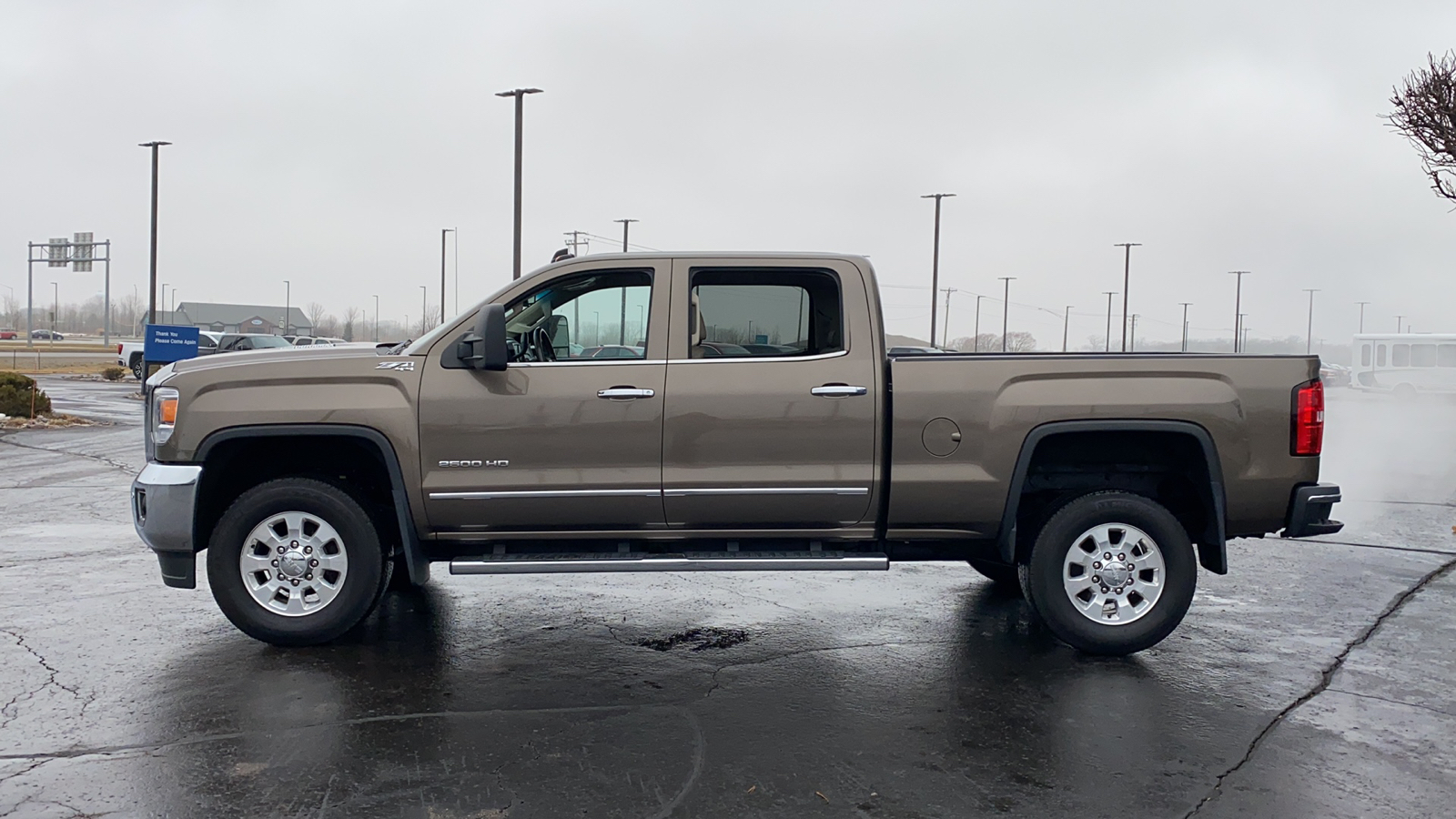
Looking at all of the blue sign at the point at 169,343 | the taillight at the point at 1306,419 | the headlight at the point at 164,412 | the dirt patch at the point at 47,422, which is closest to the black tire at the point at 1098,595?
the taillight at the point at 1306,419

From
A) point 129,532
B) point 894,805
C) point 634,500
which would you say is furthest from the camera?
point 129,532

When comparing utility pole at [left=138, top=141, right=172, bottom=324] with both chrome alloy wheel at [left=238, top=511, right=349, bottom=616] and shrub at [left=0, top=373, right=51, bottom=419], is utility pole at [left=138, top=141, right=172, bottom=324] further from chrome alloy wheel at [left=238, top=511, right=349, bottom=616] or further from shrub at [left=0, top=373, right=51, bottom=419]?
chrome alloy wheel at [left=238, top=511, right=349, bottom=616]

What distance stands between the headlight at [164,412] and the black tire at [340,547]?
50cm

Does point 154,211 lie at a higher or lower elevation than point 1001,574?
higher

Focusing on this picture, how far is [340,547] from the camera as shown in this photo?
572 cm

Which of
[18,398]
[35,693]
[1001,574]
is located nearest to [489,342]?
[35,693]

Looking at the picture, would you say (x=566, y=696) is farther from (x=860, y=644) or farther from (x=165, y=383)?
(x=165, y=383)

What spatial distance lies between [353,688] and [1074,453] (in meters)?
3.80

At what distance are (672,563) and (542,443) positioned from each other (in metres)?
0.88

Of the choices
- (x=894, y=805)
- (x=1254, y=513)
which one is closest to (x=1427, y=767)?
(x=1254, y=513)

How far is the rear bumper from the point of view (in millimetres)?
5656

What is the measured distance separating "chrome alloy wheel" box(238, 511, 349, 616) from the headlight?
2.16 ft

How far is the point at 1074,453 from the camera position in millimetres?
5973

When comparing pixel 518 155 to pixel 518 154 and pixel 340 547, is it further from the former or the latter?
pixel 340 547
